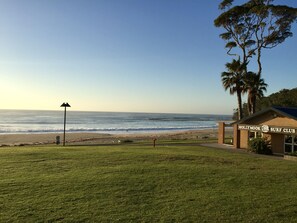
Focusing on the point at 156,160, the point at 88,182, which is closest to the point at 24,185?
the point at 88,182

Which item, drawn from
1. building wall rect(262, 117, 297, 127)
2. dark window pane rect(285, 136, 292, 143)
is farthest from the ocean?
dark window pane rect(285, 136, 292, 143)

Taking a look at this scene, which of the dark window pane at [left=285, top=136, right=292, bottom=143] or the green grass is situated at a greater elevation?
the dark window pane at [left=285, top=136, right=292, bottom=143]

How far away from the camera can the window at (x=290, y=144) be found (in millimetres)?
19734

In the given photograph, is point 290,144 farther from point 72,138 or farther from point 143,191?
point 72,138

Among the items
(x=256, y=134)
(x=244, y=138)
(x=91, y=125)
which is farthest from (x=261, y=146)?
(x=91, y=125)

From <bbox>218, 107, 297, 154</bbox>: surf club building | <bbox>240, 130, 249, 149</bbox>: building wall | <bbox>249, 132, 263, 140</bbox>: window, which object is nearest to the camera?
<bbox>218, 107, 297, 154</bbox>: surf club building

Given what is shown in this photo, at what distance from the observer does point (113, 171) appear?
12242 millimetres

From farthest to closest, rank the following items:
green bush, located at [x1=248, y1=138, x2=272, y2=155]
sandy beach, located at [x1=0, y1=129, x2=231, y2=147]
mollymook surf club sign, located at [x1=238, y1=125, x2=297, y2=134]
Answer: sandy beach, located at [x1=0, y1=129, x2=231, y2=147] < green bush, located at [x1=248, y1=138, x2=272, y2=155] < mollymook surf club sign, located at [x1=238, y1=125, x2=297, y2=134]

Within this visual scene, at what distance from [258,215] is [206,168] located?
5869 millimetres

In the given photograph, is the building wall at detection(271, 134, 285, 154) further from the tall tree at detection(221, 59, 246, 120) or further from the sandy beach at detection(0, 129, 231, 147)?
the sandy beach at detection(0, 129, 231, 147)

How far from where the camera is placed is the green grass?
23.8 feet

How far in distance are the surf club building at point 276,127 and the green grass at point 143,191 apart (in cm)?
586

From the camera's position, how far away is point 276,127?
2016 cm

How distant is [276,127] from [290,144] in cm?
143
